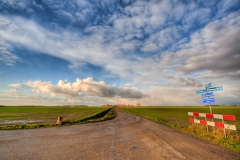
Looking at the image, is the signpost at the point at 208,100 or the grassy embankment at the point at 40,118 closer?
the signpost at the point at 208,100

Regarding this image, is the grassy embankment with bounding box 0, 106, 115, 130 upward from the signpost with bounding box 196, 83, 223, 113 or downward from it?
downward

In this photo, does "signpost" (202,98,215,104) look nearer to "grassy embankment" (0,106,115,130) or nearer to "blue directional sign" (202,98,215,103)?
"blue directional sign" (202,98,215,103)

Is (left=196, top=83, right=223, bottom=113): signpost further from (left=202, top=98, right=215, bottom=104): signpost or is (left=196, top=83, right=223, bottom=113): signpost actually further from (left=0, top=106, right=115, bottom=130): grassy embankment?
(left=0, top=106, right=115, bottom=130): grassy embankment

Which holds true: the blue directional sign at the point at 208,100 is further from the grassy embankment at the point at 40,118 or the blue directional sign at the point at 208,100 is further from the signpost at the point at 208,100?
the grassy embankment at the point at 40,118

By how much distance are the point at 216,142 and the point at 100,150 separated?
270 inches

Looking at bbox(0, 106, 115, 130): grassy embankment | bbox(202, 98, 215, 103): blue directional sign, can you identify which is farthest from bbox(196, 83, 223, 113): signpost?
bbox(0, 106, 115, 130): grassy embankment

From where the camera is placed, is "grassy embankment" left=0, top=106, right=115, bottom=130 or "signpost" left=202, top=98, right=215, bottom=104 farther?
"grassy embankment" left=0, top=106, right=115, bottom=130

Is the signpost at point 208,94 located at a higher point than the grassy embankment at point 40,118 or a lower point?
higher

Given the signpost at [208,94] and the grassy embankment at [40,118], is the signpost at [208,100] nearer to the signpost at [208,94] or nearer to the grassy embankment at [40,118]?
the signpost at [208,94]

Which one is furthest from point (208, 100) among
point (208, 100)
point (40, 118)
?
point (40, 118)

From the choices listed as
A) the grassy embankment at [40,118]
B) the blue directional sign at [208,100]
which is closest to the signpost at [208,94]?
the blue directional sign at [208,100]

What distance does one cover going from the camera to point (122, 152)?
6398 millimetres

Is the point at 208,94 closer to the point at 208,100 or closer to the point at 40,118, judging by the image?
the point at 208,100

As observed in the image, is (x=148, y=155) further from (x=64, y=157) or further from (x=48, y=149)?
(x=48, y=149)
